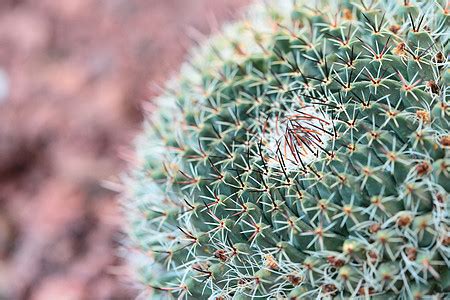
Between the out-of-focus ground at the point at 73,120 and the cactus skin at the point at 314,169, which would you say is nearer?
the cactus skin at the point at 314,169

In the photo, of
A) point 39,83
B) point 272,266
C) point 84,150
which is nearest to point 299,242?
point 272,266

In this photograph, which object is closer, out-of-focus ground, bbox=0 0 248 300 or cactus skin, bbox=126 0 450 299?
cactus skin, bbox=126 0 450 299

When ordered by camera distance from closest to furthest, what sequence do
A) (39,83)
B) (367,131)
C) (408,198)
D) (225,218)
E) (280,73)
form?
(408,198)
(367,131)
(225,218)
(280,73)
(39,83)

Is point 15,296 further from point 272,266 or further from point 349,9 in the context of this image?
point 349,9
